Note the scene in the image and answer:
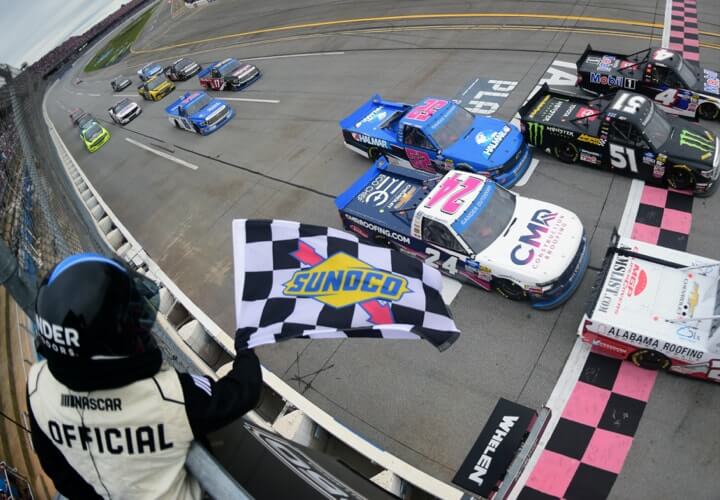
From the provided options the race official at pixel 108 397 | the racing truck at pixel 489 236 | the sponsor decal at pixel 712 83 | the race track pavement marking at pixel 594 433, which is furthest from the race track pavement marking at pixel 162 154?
the race official at pixel 108 397

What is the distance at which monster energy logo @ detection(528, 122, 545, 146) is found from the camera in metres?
11.5

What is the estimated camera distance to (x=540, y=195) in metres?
11.0

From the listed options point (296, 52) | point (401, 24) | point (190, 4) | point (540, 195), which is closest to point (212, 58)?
point (296, 52)

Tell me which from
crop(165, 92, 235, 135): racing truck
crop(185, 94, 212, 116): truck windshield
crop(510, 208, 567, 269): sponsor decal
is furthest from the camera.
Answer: crop(185, 94, 212, 116): truck windshield

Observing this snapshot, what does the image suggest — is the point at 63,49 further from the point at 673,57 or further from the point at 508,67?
the point at 673,57

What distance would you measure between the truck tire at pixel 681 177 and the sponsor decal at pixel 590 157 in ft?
4.65

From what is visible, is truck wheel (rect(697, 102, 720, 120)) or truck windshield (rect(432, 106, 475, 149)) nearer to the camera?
truck windshield (rect(432, 106, 475, 149))

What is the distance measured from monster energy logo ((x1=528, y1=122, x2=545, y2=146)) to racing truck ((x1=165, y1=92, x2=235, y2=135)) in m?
11.4

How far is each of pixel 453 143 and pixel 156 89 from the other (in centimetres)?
1894

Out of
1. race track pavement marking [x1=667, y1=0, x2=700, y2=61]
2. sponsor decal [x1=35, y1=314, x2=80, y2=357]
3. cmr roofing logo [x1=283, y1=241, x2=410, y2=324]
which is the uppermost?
sponsor decal [x1=35, y1=314, x2=80, y2=357]

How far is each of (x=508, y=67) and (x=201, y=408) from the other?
52.4 ft

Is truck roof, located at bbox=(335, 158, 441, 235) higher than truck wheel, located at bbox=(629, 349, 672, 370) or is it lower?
higher

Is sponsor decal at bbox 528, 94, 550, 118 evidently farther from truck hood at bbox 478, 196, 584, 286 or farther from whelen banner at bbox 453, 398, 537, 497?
whelen banner at bbox 453, 398, 537, 497

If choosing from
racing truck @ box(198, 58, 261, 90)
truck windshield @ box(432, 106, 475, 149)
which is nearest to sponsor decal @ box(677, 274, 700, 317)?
truck windshield @ box(432, 106, 475, 149)
